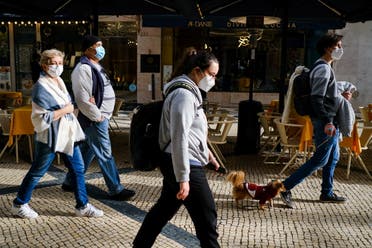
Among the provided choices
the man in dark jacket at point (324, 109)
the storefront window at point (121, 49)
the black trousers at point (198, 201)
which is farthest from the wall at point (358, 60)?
the black trousers at point (198, 201)

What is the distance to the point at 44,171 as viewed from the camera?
454 centimetres

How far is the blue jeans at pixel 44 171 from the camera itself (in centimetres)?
445

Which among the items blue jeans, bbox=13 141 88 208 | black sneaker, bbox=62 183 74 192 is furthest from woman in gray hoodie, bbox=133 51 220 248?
black sneaker, bbox=62 183 74 192

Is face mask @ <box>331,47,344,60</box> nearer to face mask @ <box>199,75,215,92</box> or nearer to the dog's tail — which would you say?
the dog's tail

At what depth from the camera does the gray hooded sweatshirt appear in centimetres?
288

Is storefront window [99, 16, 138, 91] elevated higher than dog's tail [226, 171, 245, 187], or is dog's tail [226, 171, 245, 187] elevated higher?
storefront window [99, 16, 138, 91]

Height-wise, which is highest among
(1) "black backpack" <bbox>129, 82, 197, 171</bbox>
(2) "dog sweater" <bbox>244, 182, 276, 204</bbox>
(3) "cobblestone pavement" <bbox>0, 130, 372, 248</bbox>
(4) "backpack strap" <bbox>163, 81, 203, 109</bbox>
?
(4) "backpack strap" <bbox>163, 81, 203, 109</bbox>

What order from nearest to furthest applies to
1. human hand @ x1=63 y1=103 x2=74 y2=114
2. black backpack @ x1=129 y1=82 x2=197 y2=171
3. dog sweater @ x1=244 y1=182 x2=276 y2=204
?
black backpack @ x1=129 y1=82 x2=197 y2=171 < human hand @ x1=63 y1=103 x2=74 y2=114 < dog sweater @ x1=244 y1=182 x2=276 y2=204

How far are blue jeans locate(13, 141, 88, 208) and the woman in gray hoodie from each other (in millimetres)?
1588

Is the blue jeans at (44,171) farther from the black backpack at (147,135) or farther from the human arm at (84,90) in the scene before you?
the black backpack at (147,135)

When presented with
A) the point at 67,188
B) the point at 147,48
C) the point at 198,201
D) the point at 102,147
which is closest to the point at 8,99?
the point at 67,188

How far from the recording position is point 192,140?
3.08 meters

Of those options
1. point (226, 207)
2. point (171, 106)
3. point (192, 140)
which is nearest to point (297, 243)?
point (226, 207)

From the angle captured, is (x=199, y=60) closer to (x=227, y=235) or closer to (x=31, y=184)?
(x=227, y=235)
